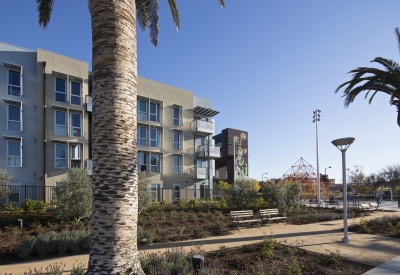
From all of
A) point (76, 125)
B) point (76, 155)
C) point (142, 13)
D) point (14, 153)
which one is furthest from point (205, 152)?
point (142, 13)

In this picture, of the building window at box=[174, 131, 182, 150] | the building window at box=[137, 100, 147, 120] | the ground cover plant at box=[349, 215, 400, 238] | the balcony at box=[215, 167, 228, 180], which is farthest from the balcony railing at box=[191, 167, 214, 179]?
the ground cover plant at box=[349, 215, 400, 238]

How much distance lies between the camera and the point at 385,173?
5509cm

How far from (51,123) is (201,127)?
16281 millimetres

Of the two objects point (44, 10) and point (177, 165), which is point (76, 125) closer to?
point (177, 165)

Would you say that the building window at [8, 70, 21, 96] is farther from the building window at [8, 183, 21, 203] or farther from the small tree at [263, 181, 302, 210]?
the small tree at [263, 181, 302, 210]

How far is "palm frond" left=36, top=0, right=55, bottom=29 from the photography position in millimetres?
11273

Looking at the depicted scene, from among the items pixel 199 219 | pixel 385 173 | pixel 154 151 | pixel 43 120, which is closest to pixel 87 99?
pixel 43 120

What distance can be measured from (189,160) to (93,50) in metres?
27.9

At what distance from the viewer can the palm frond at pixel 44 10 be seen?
1127 centimetres

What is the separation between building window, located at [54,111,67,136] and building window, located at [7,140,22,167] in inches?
113

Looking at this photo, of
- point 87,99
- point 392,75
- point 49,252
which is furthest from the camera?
point 87,99

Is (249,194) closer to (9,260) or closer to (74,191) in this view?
(74,191)

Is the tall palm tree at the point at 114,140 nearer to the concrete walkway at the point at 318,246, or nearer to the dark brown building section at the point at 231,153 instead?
the concrete walkway at the point at 318,246

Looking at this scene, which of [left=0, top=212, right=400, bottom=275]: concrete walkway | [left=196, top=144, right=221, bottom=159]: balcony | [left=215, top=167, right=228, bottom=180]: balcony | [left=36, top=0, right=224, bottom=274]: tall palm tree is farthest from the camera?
[left=215, top=167, right=228, bottom=180]: balcony
